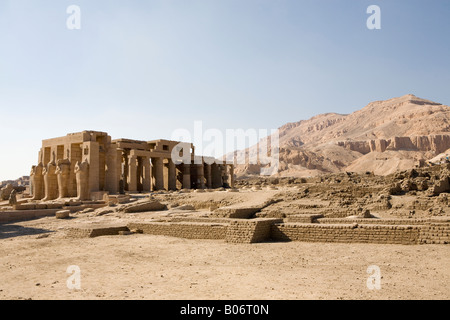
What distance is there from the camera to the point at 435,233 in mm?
9719

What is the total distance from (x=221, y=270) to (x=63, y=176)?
2459 cm

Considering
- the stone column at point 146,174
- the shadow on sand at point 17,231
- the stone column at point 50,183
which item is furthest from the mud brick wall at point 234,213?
the stone column at point 50,183

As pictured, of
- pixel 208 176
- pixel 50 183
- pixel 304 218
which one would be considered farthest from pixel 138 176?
pixel 304 218

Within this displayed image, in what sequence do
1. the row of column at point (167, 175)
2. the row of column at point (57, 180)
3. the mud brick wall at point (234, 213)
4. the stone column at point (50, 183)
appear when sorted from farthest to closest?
the row of column at point (167, 175) < the stone column at point (50, 183) < the row of column at point (57, 180) < the mud brick wall at point (234, 213)

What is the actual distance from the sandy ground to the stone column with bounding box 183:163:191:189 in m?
26.7

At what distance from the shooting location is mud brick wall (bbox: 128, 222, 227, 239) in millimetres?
12787

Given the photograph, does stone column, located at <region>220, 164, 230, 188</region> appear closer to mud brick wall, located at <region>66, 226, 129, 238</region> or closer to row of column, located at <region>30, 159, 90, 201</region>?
Result: row of column, located at <region>30, 159, 90, 201</region>

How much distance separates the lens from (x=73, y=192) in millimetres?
29656

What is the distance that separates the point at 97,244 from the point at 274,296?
26.2ft

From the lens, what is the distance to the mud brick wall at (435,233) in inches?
377

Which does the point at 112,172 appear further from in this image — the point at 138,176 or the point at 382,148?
the point at 382,148

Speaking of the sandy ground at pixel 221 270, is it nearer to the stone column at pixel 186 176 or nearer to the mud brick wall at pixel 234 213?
the mud brick wall at pixel 234 213
